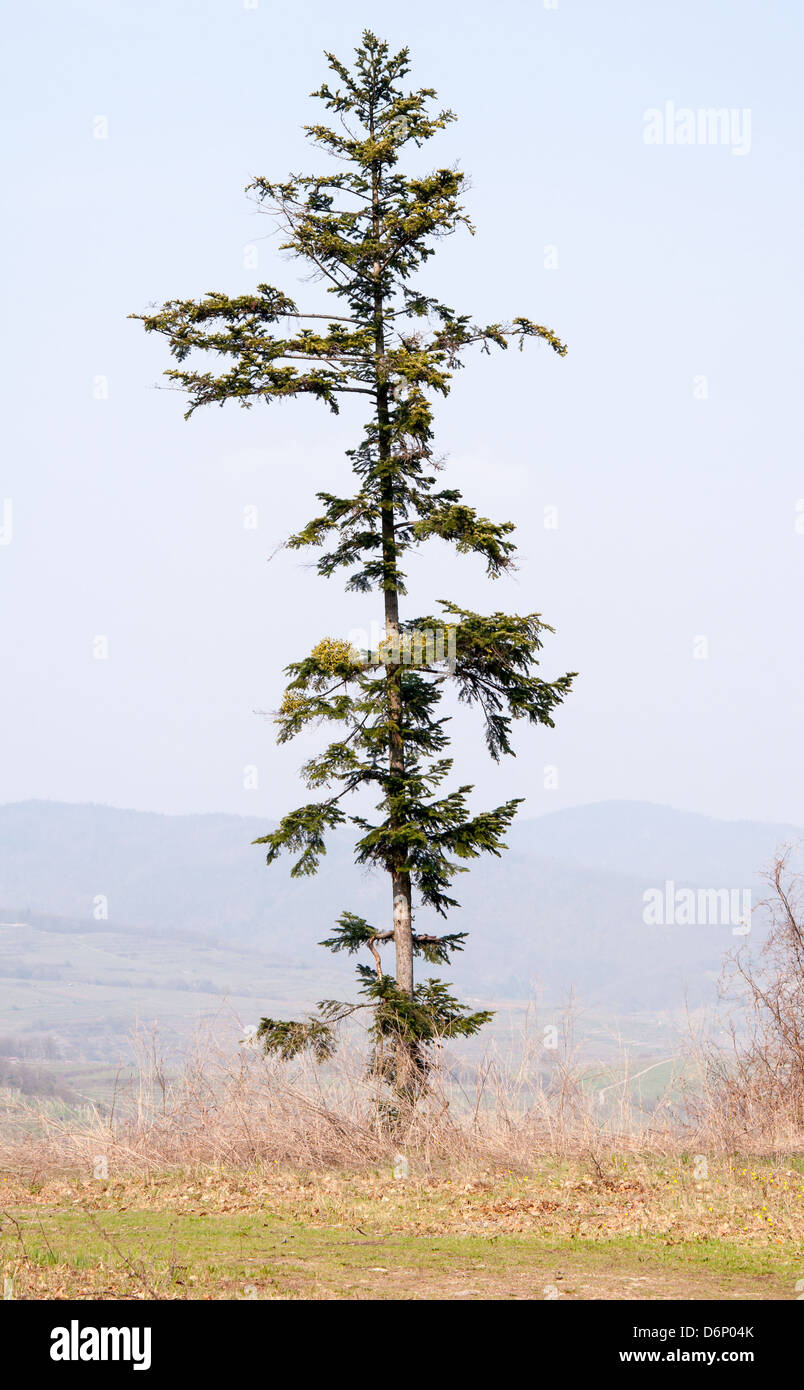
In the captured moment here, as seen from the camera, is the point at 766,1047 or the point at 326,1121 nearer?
the point at 326,1121

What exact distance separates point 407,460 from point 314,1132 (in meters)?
10.1

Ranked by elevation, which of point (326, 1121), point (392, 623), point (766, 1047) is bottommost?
point (326, 1121)

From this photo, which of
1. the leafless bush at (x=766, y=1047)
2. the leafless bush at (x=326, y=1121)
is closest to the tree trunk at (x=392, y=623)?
the leafless bush at (x=326, y=1121)

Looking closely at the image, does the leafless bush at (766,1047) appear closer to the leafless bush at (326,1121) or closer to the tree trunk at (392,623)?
the leafless bush at (326,1121)

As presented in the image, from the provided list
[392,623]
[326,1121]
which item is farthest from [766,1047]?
[392,623]

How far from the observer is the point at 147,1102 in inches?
624

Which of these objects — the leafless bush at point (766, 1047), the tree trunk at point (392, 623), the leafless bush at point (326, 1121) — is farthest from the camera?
the tree trunk at point (392, 623)

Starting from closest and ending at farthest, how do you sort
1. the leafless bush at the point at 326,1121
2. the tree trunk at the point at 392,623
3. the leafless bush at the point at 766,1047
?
the leafless bush at the point at 326,1121 → the leafless bush at the point at 766,1047 → the tree trunk at the point at 392,623

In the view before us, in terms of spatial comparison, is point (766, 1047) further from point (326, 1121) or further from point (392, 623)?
point (392, 623)

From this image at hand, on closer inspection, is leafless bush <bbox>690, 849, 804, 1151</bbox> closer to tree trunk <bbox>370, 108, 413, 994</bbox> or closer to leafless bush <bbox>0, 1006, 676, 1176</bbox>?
leafless bush <bbox>0, 1006, 676, 1176</bbox>
